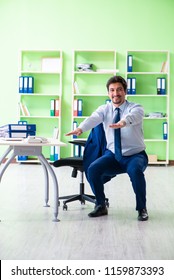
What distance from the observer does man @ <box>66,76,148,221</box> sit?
12.0ft

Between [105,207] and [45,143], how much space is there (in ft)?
2.55

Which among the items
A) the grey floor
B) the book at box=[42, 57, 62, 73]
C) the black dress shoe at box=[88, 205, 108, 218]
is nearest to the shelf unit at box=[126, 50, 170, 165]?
the book at box=[42, 57, 62, 73]

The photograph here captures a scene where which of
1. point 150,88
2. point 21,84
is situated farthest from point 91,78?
point 21,84

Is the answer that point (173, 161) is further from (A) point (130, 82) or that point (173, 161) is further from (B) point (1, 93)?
(B) point (1, 93)

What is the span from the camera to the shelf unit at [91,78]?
7.86m

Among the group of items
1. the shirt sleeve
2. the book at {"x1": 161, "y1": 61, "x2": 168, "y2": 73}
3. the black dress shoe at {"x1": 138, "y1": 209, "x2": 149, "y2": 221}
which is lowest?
the black dress shoe at {"x1": 138, "y1": 209, "x2": 149, "y2": 221}

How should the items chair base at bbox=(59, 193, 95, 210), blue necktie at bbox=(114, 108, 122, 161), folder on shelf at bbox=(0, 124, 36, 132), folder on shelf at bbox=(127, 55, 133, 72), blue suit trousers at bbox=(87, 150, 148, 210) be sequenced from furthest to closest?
1. folder on shelf at bbox=(127, 55, 133, 72)
2. chair base at bbox=(59, 193, 95, 210)
3. folder on shelf at bbox=(0, 124, 36, 132)
4. blue necktie at bbox=(114, 108, 122, 161)
5. blue suit trousers at bbox=(87, 150, 148, 210)

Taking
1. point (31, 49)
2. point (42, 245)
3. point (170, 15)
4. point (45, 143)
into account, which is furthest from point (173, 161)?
point (42, 245)

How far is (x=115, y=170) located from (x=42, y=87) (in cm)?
448

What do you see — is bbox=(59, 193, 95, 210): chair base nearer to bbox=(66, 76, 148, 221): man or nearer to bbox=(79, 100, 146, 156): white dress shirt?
bbox=(66, 76, 148, 221): man

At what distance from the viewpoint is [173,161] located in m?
8.00

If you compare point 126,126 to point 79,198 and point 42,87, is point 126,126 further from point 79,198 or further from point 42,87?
point 42,87

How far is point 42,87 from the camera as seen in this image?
8.01m

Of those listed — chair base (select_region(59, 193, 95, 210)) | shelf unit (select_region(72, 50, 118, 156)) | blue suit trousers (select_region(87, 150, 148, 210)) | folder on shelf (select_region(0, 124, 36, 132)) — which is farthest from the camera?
shelf unit (select_region(72, 50, 118, 156))
